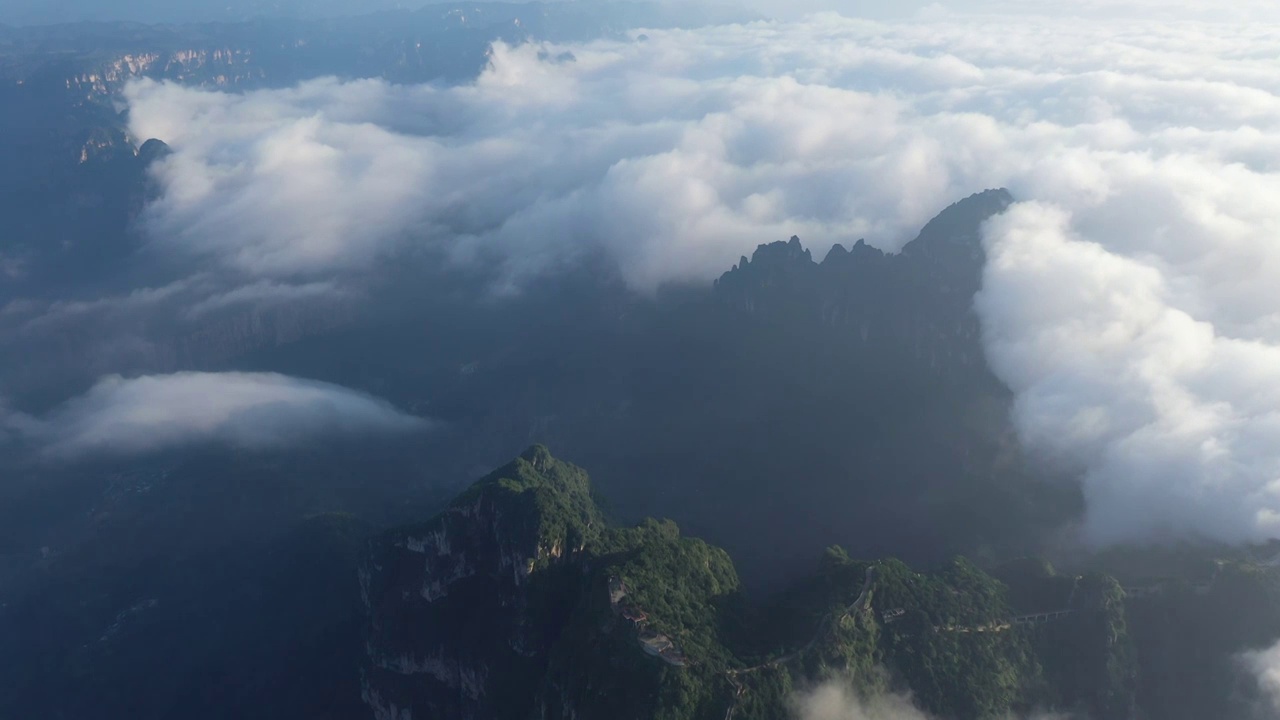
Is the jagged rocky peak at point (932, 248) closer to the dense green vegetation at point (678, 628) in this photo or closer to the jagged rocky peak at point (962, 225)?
the jagged rocky peak at point (962, 225)

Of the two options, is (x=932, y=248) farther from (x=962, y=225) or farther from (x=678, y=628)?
(x=678, y=628)

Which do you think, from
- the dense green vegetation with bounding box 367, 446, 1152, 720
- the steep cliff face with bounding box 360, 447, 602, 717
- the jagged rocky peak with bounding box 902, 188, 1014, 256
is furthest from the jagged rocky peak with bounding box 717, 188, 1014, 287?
the steep cliff face with bounding box 360, 447, 602, 717

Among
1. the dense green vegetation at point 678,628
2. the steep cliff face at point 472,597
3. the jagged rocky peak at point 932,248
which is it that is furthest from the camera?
the jagged rocky peak at point 932,248

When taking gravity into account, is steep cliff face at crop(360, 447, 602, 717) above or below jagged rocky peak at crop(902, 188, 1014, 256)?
below

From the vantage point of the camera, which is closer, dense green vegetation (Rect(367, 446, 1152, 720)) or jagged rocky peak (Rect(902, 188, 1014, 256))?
dense green vegetation (Rect(367, 446, 1152, 720))

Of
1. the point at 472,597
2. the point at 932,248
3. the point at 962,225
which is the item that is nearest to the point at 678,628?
the point at 472,597

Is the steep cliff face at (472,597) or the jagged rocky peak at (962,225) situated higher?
the jagged rocky peak at (962,225)

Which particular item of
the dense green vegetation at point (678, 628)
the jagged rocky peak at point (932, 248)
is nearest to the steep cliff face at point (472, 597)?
the dense green vegetation at point (678, 628)

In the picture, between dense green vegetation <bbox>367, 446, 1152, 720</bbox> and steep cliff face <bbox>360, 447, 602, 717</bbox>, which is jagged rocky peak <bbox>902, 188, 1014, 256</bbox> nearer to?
dense green vegetation <bbox>367, 446, 1152, 720</bbox>

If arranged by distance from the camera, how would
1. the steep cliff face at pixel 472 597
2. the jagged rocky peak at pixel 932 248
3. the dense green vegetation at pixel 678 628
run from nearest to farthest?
the dense green vegetation at pixel 678 628 < the steep cliff face at pixel 472 597 < the jagged rocky peak at pixel 932 248

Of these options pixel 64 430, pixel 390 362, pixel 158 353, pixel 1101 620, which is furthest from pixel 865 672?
pixel 158 353

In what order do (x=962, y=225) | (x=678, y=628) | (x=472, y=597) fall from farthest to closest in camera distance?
1. (x=962, y=225)
2. (x=472, y=597)
3. (x=678, y=628)

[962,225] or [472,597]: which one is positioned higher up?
[962,225]
